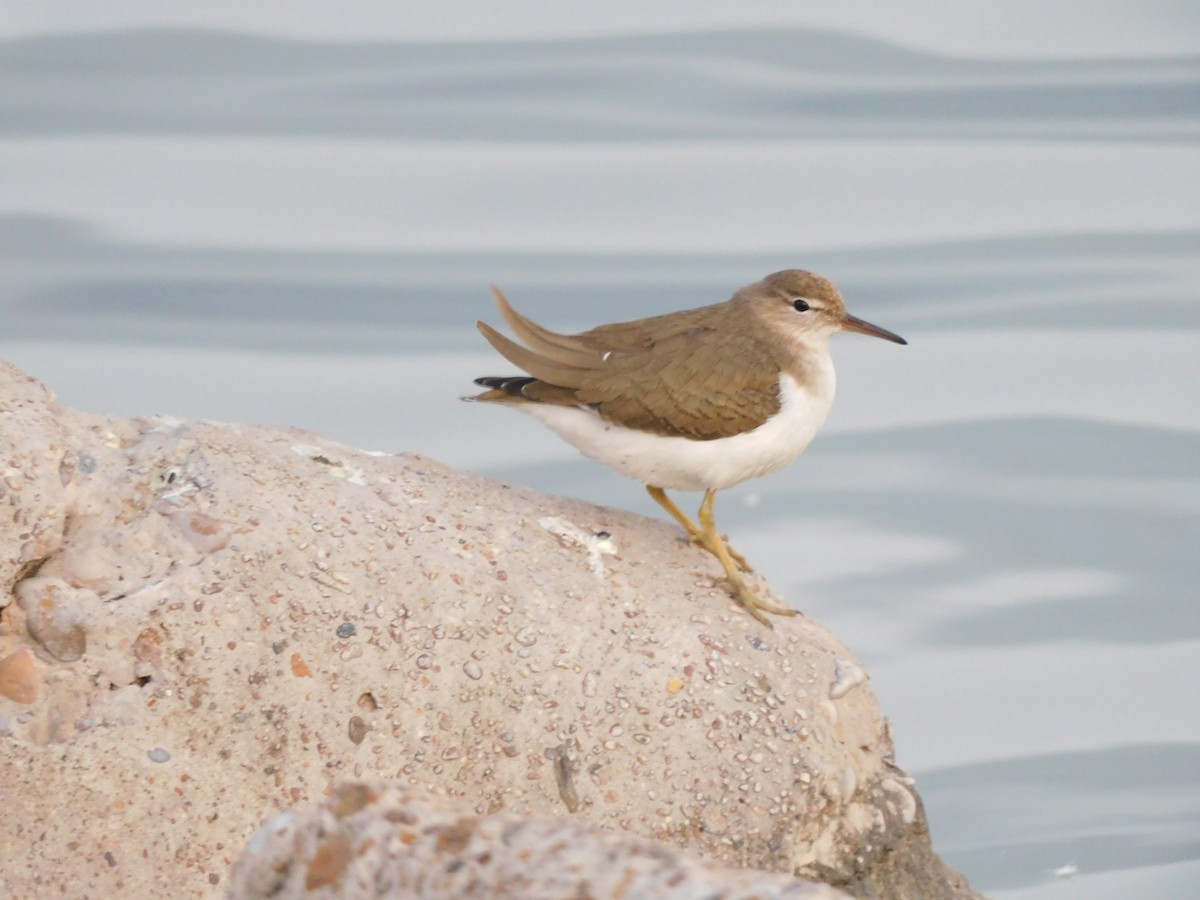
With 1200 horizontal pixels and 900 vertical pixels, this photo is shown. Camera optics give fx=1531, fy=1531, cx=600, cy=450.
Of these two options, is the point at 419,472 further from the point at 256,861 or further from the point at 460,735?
the point at 256,861

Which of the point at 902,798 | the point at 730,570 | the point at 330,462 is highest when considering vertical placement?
the point at 330,462

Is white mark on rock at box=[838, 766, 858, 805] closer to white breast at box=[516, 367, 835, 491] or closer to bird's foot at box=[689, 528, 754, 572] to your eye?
bird's foot at box=[689, 528, 754, 572]

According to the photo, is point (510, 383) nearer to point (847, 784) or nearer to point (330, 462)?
point (330, 462)

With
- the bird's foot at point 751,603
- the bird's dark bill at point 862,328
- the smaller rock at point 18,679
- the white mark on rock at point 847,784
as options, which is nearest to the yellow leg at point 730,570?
the bird's foot at point 751,603

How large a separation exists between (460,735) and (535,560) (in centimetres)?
59

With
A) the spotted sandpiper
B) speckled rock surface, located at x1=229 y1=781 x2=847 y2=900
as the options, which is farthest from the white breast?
speckled rock surface, located at x1=229 y1=781 x2=847 y2=900

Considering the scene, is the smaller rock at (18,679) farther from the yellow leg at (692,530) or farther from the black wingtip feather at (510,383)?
the yellow leg at (692,530)

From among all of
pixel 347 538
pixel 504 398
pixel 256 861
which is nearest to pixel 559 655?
pixel 347 538

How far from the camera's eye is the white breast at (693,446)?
466 cm

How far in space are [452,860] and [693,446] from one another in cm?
241

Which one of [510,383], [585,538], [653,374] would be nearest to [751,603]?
[585,538]

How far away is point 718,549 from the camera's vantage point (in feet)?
15.1

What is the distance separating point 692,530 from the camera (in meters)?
4.75

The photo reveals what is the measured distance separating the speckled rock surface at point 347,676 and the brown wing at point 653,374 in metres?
0.45
